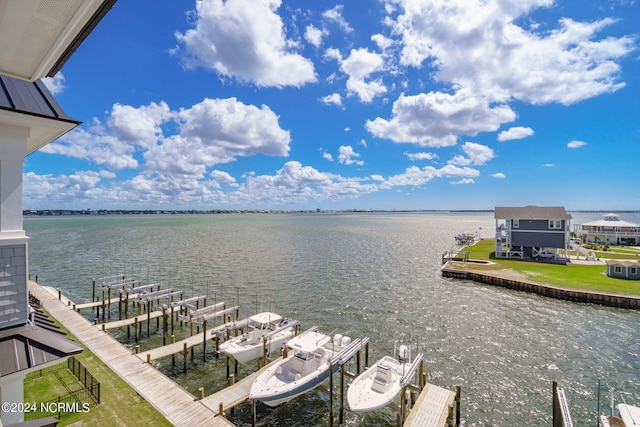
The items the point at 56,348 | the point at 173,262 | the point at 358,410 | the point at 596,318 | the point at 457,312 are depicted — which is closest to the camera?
the point at 56,348

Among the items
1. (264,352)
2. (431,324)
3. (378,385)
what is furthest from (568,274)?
(264,352)

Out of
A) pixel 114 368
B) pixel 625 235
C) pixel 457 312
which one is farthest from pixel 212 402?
pixel 625 235

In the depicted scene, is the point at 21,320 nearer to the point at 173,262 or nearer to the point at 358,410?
the point at 358,410

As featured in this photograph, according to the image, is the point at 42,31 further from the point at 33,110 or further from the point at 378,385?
the point at 378,385

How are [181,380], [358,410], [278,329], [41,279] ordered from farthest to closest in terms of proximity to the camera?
1. [41,279]
2. [278,329]
3. [181,380]
4. [358,410]

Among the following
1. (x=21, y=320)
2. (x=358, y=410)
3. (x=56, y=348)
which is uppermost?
(x=21, y=320)

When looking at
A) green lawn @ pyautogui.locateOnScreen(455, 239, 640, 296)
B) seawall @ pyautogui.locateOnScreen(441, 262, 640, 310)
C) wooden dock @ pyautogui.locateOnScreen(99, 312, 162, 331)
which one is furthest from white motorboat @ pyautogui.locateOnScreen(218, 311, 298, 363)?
green lawn @ pyautogui.locateOnScreen(455, 239, 640, 296)

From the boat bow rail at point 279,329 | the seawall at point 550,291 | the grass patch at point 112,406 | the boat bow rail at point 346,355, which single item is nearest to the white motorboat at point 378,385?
the boat bow rail at point 346,355

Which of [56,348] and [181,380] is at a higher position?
[56,348]
